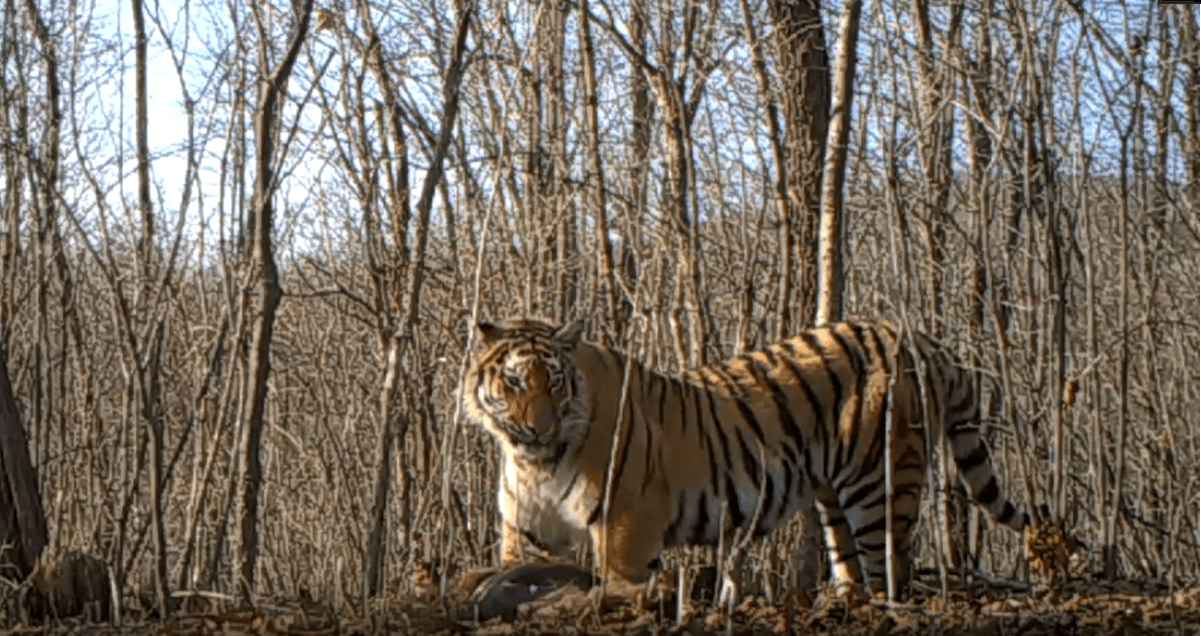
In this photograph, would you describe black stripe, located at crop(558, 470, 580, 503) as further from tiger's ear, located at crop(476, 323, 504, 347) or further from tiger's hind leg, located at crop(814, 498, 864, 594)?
tiger's hind leg, located at crop(814, 498, 864, 594)

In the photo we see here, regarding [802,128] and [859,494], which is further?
[802,128]

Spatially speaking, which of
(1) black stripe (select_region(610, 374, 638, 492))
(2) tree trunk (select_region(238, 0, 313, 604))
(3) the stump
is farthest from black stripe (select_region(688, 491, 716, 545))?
(3) the stump

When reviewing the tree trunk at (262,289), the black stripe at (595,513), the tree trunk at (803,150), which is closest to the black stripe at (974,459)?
the tree trunk at (803,150)

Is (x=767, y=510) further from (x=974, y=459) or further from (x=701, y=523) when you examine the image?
(x=974, y=459)

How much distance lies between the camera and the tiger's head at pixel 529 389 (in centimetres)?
564

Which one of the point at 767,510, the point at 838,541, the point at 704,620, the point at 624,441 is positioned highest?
the point at 624,441

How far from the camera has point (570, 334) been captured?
18.8ft

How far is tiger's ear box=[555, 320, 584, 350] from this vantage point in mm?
5703

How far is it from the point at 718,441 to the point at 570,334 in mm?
785

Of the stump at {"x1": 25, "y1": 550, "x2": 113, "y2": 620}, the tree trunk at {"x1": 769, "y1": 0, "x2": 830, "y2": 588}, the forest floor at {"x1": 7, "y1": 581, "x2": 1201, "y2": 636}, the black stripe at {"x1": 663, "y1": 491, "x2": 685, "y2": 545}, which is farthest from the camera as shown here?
the tree trunk at {"x1": 769, "y1": 0, "x2": 830, "y2": 588}

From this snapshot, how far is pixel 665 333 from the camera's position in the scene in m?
7.59

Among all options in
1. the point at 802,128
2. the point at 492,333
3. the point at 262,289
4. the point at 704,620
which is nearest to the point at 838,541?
the point at 492,333

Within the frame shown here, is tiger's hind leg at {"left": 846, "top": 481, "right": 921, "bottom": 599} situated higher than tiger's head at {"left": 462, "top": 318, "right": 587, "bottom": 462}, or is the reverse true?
tiger's head at {"left": 462, "top": 318, "right": 587, "bottom": 462}

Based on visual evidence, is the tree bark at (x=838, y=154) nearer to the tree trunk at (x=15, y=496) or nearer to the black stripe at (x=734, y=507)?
the black stripe at (x=734, y=507)
